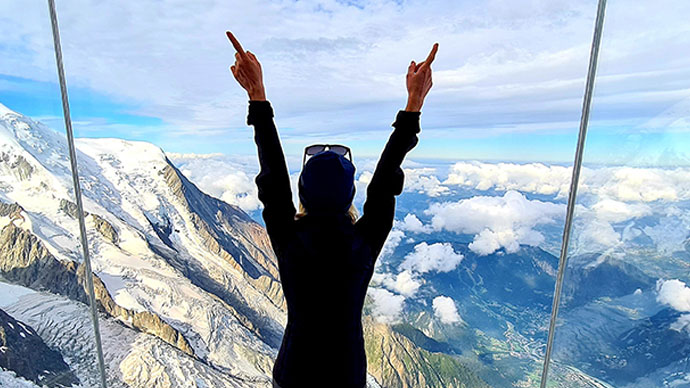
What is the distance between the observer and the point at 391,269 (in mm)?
2586

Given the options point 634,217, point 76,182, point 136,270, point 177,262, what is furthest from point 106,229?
point 634,217

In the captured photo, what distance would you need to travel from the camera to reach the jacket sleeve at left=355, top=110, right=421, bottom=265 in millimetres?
648

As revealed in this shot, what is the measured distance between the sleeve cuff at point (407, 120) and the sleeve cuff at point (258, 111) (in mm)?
195

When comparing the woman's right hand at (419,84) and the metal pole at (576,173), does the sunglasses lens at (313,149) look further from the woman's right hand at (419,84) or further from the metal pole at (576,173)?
the metal pole at (576,173)

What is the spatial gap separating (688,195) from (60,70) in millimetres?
2207

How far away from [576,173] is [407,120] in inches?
41.1

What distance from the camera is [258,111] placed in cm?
64

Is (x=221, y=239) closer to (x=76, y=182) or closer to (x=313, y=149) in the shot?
(x=76, y=182)

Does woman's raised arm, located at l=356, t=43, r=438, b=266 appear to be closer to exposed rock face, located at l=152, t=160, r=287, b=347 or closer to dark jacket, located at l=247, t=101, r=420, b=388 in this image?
dark jacket, located at l=247, t=101, r=420, b=388

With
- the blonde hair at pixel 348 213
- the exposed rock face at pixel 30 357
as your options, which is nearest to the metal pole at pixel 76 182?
the exposed rock face at pixel 30 357

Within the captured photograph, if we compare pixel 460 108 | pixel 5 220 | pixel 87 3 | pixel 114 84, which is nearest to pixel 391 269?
pixel 460 108

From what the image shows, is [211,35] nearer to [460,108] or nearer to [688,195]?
[460,108]

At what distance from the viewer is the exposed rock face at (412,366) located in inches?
93.0

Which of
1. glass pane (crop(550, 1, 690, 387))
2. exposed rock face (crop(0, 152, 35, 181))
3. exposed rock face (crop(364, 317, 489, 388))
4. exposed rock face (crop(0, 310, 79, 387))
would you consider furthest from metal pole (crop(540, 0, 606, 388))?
exposed rock face (crop(0, 152, 35, 181))
